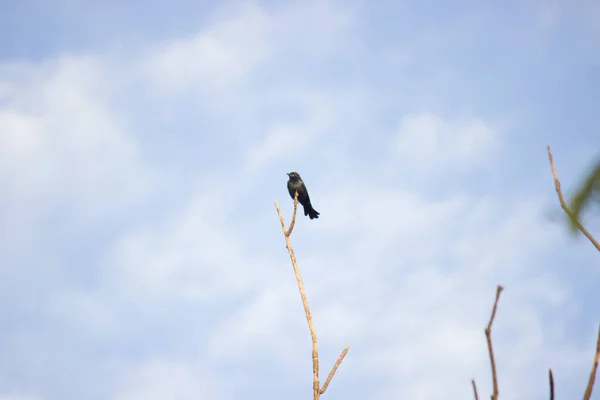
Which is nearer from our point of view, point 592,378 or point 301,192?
point 592,378

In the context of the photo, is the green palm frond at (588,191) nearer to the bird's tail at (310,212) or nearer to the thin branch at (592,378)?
the thin branch at (592,378)

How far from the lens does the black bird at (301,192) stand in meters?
18.9

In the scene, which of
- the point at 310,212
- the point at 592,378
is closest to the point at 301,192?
the point at 310,212

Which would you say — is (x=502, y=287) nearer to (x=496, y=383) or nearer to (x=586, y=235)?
(x=496, y=383)

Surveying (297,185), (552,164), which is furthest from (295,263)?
(297,185)

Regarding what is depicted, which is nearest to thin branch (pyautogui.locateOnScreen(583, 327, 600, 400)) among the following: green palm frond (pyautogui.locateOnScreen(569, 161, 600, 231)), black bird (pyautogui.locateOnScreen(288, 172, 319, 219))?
green palm frond (pyautogui.locateOnScreen(569, 161, 600, 231))

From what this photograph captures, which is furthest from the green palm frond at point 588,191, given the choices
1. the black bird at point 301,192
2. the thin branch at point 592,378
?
the black bird at point 301,192

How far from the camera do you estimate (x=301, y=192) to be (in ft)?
62.0

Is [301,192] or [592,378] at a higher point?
[301,192]

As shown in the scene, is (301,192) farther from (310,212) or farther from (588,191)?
(588,191)

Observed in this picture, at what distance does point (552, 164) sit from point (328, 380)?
2226 mm

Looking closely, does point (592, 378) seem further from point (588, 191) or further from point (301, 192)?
point (301, 192)

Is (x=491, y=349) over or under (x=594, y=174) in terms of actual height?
under

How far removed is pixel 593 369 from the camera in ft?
6.26
